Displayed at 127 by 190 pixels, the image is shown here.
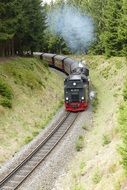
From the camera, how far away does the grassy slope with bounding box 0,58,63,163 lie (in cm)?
3172

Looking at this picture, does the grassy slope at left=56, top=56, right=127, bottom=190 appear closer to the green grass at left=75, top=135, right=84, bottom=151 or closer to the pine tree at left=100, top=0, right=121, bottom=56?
the green grass at left=75, top=135, right=84, bottom=151

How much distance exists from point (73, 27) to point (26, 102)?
63449mm

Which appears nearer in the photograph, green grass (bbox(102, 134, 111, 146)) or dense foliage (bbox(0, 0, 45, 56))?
green grass (bbox(102, 134, 111, 146))

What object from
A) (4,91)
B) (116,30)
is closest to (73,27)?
(116,30)

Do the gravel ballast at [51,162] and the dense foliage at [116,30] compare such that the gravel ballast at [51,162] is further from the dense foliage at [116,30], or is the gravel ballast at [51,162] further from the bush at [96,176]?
the dense foliage at [116,30]

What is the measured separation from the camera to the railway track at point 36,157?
76.8 feet

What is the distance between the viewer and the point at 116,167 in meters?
19.7

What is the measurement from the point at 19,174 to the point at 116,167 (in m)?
7.53

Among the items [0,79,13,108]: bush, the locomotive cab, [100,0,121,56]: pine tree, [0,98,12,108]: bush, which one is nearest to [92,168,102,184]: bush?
[0,98,12,108]: bush

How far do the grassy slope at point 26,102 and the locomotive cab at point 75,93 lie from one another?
2327 millimetres

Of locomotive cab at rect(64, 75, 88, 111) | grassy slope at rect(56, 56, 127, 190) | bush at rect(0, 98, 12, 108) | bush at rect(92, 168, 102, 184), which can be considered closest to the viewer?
grassy slope at rect(56, 56, 127, 190)

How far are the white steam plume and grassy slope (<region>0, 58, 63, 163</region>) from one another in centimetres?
3694

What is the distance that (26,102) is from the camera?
131 feet

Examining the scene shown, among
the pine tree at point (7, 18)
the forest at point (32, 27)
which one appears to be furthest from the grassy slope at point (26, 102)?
the pine tree at point (7, 18)
